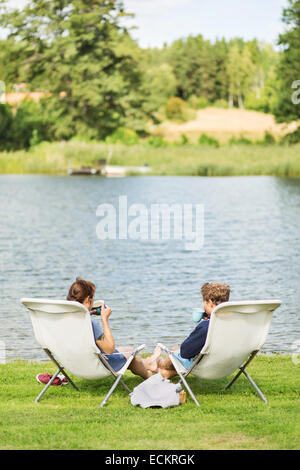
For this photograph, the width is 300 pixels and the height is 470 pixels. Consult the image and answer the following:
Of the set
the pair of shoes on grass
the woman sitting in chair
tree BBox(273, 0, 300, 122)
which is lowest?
the pair of shoes on grass

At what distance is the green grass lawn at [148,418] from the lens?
15.0 feet

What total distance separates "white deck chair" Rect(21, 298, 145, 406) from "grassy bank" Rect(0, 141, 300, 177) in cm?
4047

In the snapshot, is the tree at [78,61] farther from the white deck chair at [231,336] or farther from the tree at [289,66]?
the white deck chair at [231,336]

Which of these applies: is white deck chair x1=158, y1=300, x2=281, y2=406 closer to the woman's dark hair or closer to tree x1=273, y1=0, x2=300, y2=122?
the woman's dark hair

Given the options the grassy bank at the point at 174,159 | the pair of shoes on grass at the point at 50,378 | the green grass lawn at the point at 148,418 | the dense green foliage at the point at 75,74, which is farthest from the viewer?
the dense green foliage at the point at 75,74

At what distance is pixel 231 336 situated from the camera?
218 inches

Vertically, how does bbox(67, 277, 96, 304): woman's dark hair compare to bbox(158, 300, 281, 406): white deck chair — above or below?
above

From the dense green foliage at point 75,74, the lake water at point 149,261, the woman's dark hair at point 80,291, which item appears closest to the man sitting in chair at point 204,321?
the woman's dark hair at point 80,291

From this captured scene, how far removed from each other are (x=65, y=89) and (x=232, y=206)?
1422 inches

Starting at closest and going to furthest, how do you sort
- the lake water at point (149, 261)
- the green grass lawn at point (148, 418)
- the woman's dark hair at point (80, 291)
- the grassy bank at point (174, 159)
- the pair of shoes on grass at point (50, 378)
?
the green grass lawn at point (148, 418) < the woman's dark hair at point (80, 291) < the pair of shoes on grass at point (50, 378) < the lake water at point (149, 261) < the grassy bank at point (174, 159)

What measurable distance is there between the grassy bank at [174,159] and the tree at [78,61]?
7.88 meters

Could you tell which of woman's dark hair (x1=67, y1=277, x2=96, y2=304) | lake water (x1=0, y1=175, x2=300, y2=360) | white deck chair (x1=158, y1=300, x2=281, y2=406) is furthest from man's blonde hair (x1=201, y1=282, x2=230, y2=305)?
lake water (x1=0, y1=175, x2=300, y2=360)

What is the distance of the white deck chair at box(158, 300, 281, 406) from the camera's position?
5441mm

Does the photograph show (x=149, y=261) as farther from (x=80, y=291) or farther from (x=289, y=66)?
(x=289, y=66)
